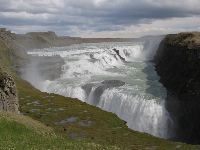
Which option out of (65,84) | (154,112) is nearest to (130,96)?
(154,112)

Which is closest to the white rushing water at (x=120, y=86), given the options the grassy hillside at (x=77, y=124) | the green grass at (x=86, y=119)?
the grassy hillside at (x=77, y=124)

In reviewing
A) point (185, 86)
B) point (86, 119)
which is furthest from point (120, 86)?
point (86, 119)

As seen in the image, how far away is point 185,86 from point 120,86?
633 inches

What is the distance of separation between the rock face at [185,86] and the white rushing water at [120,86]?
203cm

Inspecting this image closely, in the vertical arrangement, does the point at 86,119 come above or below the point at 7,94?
below

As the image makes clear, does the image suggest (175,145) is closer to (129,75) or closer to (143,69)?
(129,75)

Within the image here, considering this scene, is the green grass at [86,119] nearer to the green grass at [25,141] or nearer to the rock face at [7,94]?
the rock face at [7,94]

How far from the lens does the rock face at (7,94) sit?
49741 millimetres

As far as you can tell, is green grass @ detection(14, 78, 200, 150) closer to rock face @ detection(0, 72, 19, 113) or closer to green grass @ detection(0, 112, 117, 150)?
rock face @ detection(0, 72, 19, 113)

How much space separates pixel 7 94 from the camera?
50.7 m

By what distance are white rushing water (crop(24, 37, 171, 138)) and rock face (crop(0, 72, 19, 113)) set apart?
1354 inches

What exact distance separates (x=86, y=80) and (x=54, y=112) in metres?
49.0

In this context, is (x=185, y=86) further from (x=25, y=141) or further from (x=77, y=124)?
(x=25, y=141)

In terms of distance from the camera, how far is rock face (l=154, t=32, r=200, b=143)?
78.3 m
